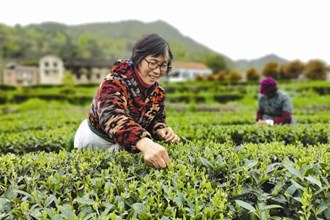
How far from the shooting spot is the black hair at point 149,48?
2828 mm

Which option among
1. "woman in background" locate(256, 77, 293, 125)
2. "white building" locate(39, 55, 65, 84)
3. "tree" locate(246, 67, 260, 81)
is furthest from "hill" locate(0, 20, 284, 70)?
"woman in background" locate(256, 77, 293, 125)

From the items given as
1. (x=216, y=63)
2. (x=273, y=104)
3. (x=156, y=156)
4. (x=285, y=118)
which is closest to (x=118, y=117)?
(x=156, y=156)

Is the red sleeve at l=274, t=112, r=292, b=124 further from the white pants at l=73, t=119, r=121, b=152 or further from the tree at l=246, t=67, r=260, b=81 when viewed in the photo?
the tree at l=246, t=67, r=260, b=81

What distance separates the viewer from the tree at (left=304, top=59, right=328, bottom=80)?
3735 cm

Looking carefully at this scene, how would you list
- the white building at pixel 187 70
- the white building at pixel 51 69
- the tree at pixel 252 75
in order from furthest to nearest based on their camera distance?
the white building at pixel 187 70
the white building at pixel 51 69
the tree at pixel 252 75

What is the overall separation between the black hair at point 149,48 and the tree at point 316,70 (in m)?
37.2

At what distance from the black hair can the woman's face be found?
0.10 ft

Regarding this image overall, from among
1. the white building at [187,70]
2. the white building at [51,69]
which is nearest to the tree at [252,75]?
the white building at [187,70]

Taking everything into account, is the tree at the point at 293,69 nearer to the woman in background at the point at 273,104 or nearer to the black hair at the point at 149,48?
the woman in background at the point at 273,104

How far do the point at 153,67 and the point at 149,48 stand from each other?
0.14m

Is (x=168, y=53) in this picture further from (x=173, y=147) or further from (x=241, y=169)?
(x=241, y=169)

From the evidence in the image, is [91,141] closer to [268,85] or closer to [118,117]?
[118,117]

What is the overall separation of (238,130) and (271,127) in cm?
44

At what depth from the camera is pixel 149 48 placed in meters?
2.83
